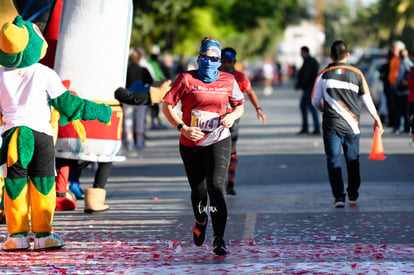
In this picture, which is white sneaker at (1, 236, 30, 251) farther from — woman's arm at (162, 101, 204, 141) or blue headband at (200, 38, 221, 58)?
blue headband at (200, 38, 221, 58)

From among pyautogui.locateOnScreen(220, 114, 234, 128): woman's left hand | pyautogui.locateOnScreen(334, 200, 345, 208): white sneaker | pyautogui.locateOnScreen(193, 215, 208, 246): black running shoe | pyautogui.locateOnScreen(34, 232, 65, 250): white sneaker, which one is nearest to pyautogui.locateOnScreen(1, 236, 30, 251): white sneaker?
pyautogui.locateOnScreen(34, 232, 65, 250): white sneaker

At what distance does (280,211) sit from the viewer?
35.0 feet

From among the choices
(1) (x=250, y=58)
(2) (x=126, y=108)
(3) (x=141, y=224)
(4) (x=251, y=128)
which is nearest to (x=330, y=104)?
(3) (x=141, y=224)

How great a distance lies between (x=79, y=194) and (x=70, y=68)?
6.62 feet

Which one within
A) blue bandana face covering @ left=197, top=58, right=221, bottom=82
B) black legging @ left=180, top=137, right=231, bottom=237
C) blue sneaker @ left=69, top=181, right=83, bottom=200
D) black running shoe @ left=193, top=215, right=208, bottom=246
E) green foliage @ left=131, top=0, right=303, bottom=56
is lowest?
blue sneaker @ left=69, top=181, right=83, bottom=200

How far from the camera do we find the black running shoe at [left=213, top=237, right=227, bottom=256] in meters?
7.98

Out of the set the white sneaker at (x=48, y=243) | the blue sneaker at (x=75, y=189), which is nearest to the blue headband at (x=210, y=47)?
the white sneaker at (x=48, y=243)

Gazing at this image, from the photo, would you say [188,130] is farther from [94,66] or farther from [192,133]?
[94,66]

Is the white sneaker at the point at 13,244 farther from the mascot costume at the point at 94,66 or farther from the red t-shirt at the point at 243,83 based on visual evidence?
the red t-shirt at the point at 243,83

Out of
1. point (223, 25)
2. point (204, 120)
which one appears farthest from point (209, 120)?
point (223, 25)

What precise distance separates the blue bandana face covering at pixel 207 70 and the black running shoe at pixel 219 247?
52.1 inches

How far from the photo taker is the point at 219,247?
798cm

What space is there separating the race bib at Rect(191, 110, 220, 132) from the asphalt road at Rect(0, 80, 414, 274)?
105 cm

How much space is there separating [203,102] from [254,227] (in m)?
1.95
